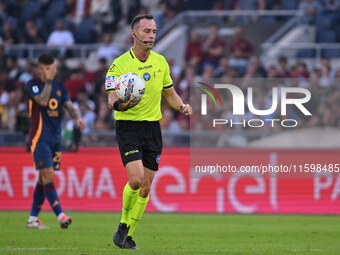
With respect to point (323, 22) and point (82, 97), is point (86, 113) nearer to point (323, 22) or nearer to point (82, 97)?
point (82, 97)

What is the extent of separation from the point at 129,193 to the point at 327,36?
42.2 ft

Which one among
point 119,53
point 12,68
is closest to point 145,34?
point 119,53

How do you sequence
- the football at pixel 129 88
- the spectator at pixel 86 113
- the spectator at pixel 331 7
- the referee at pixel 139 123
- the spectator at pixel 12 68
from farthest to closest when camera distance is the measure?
the spectator at pixel 12 68, the spectator at pixel 331 7, the spectator at pixel 86 113, the referee at pixel 139 123, the football at pixel 129 88

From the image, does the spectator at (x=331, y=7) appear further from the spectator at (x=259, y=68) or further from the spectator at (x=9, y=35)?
the spectator at (x=9, y=35)

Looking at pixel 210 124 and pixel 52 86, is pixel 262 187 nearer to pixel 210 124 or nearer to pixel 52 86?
pixel 210 124

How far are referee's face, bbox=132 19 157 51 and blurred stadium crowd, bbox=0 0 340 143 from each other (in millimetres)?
4015

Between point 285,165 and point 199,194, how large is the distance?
71.5 inches

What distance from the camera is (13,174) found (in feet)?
53.2

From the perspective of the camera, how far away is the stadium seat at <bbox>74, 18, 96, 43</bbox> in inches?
925

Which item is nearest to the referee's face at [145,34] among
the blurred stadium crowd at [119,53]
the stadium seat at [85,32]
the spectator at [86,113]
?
the blurred stadium crowd at [119,53]

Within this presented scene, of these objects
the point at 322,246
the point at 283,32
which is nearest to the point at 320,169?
the point at 322,246

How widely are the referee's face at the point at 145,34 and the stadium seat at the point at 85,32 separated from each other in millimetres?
14313

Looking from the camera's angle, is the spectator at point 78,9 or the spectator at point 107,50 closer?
the spectator at point 107,50

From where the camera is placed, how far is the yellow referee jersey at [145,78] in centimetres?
934
